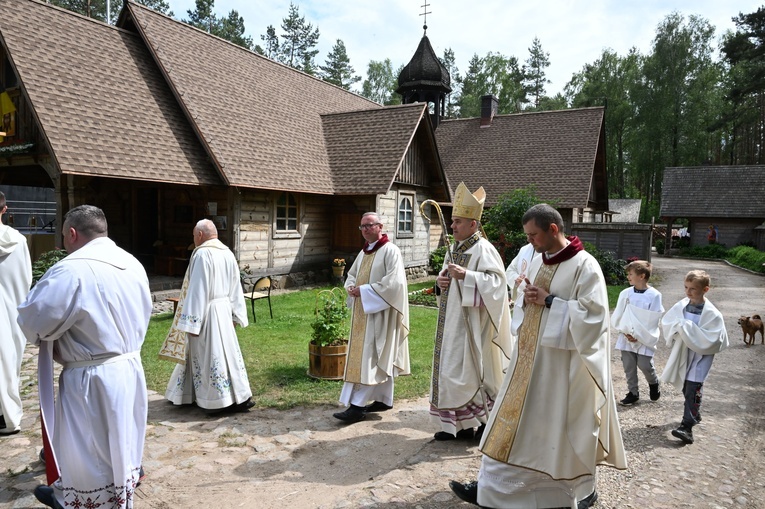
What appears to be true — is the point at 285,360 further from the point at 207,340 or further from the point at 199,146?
the point at 199,146

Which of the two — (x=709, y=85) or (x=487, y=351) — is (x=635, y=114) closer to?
(x=709, y=85)

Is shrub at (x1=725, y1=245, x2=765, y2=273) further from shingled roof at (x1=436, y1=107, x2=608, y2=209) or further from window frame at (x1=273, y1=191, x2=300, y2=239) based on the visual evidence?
window frame at (x1=273, y1=191, x2=300, y2=239)

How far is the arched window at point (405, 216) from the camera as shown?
1706 cm

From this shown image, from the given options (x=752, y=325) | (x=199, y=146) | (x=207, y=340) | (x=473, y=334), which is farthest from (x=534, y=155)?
(x=207, y=340)

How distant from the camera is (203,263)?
5.33 m

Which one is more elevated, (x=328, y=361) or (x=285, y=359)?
(x=328, y=361)

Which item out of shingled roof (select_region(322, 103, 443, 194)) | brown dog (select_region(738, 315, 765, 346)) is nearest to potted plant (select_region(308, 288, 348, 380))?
brown dog (select_region(738, 315, 765, 346))

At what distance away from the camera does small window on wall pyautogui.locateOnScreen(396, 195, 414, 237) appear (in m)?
17.1

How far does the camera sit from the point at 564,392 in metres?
3.40

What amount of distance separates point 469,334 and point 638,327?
2.25m

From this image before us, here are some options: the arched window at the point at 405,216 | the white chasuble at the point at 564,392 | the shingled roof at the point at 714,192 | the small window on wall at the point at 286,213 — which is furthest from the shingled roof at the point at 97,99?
the shingled roof at the point at 714,192

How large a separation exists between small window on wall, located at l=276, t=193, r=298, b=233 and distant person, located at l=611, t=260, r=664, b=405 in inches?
408

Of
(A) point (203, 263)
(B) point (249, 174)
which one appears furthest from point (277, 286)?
(A) point (203, 263)

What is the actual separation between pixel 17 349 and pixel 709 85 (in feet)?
→ 146
